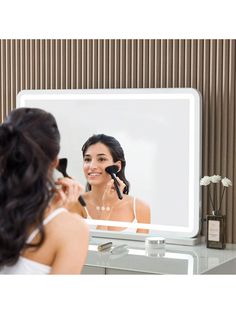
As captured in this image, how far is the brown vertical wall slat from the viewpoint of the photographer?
3.07 metres

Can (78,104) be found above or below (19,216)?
above

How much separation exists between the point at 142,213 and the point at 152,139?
15.5 inches

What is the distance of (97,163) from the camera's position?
329 centimetres

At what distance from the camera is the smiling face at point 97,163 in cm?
327

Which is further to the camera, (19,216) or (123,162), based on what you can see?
(123,162)

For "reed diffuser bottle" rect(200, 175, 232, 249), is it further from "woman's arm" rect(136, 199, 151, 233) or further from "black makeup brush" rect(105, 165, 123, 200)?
"black makeup brush" rect(105, 165, 123, 200)

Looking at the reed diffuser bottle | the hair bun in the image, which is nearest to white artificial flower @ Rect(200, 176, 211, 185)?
the reed diffuser bottle

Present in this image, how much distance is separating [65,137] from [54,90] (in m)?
0.27

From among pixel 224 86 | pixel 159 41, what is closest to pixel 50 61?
pixel 159 41

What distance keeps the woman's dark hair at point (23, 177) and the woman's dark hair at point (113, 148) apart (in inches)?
74.5

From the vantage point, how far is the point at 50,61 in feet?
11.7
